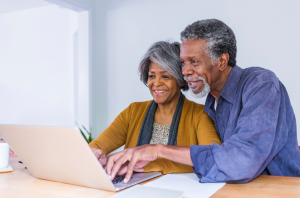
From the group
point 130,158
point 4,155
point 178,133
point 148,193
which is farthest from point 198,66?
point 4,155

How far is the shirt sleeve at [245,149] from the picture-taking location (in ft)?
3.43

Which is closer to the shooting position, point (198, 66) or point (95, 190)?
point (95, 190)

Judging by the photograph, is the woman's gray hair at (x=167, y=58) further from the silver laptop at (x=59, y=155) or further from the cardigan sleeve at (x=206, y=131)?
the silver laptop at (x=59, y=155)

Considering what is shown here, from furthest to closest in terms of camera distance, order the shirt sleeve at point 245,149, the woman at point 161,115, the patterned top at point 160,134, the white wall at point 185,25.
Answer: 1. the white wall at point 185,25
2. the patterned top at point 160,134
3. the woman at point 161,115
4. the shirt sleeve at point 245,149

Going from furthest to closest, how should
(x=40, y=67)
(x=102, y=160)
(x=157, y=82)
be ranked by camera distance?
(x=40, y=67), (x=157, y=82), (x=102, y=160)

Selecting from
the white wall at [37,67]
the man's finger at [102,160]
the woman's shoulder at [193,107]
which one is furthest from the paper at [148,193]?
the white wall at [37,67]

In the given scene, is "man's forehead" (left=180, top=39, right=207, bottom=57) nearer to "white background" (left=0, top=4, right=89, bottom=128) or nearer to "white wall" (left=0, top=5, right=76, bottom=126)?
"white background" (left=0, top=4, right=89, bottom=128)

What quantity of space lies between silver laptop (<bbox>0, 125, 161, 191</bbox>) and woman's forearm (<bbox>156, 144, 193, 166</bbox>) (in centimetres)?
11

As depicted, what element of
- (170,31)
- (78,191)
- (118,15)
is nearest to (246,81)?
(78,191)

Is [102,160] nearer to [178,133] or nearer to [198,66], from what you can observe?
[178,133]

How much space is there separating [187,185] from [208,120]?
0.62m

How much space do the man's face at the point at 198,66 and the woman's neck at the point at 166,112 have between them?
34 centimetres

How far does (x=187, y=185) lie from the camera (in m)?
1.06

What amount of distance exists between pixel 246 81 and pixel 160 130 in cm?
67
